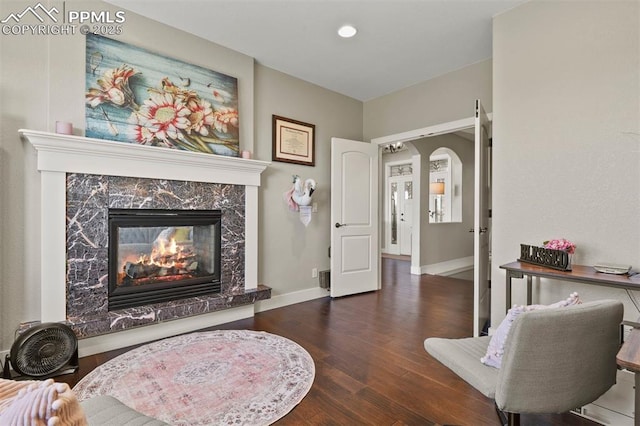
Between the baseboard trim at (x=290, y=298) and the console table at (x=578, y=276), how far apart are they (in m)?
2.46

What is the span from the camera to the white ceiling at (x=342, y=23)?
8.51 ft

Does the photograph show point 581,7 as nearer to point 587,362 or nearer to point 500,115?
point 500,115

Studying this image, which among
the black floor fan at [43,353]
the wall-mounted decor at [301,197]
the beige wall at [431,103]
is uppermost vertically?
the beige wall at [431,103]

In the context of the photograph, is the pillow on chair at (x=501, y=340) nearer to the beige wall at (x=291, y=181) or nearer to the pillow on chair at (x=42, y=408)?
the pillow on chair at (x=42, y=408)

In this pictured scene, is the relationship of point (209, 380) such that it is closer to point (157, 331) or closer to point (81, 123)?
point (157, 331)

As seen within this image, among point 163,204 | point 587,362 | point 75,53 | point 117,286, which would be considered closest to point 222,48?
point 75,53

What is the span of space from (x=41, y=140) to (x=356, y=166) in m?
3.31

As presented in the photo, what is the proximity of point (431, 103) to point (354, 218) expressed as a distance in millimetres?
1775

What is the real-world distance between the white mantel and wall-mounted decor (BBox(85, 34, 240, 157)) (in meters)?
0.16

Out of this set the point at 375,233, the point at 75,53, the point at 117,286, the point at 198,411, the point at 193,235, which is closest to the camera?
the point at 198,411

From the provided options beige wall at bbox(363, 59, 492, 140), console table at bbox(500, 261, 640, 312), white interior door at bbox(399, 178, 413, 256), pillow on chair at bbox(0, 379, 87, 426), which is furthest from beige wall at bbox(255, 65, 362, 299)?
white interior door at bbox(399, 178, 413, 256)

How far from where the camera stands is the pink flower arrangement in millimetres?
2094

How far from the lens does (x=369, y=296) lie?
170 inches

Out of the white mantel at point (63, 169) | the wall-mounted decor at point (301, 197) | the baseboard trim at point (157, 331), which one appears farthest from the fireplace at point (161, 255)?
the wall-mounted decor at point (301, 197)
